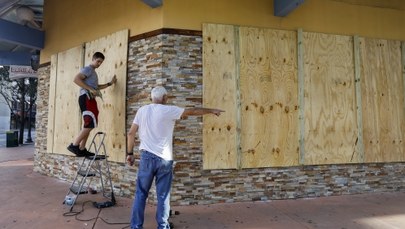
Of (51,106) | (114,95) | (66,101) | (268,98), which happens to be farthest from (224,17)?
(51,106)

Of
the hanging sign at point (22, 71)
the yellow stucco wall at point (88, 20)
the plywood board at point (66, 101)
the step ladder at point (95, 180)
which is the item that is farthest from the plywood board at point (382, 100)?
the hanging sign at point (22, 71)

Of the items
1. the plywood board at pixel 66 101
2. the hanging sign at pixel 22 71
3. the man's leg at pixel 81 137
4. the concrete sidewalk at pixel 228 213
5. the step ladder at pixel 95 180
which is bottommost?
the concrete sidewalk at pixel 228 213

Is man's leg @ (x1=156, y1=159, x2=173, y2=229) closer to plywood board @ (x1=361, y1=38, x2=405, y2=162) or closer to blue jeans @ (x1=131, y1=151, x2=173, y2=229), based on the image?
blue jeans @ (x1=131, y1=151, x2=173, y2=229)

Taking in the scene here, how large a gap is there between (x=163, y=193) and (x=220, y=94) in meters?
2.07

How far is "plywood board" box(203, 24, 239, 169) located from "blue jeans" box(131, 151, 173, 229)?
144 cm

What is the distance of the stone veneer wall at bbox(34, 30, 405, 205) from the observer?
475 centimetres

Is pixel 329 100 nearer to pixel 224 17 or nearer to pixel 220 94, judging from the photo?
pixel 220 94

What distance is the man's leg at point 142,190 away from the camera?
11.1 feet

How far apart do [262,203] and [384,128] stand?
9.07ft

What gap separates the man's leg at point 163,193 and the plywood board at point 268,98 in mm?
1839

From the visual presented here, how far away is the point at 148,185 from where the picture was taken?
343 centimetres

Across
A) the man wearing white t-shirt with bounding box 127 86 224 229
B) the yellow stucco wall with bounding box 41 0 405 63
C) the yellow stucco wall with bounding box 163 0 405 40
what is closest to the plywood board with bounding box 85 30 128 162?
the yellow stucco wall with bounding box 41 0 405 63

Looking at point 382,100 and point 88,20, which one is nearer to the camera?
point 382,100

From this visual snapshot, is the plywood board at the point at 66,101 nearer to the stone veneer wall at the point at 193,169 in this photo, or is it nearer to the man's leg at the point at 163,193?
the stone veneer wall at the point at 193,169
